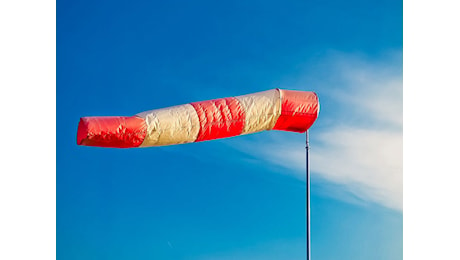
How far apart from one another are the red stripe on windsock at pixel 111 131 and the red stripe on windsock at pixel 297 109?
78 cm

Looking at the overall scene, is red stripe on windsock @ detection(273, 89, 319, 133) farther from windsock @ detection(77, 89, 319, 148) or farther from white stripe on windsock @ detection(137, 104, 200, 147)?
white stripe on windsock @ detection(137, 104, 200, 147)

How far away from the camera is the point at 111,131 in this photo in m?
2.66

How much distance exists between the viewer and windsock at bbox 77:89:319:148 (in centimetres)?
268

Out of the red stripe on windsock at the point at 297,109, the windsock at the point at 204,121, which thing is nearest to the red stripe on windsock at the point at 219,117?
the windsock at the point at 204,121

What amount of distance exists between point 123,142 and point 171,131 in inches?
9.7

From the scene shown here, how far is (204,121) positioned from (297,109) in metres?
0.54

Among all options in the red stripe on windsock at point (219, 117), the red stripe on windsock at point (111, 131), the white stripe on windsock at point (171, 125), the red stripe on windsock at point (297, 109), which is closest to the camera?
the red stripe on windsock at point (111, 131)

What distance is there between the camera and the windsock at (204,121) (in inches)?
105

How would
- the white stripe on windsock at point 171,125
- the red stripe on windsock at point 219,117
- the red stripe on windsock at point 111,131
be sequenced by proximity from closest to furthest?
the red stripe on windsock at point 111,131, the white stripe on windsock at point 171,125, the red stripe on windsock at point 219,117

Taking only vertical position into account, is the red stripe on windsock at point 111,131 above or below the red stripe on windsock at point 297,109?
below

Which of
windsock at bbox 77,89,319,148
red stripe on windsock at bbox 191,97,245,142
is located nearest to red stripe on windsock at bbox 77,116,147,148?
windsock at bbox 77,89,319,148

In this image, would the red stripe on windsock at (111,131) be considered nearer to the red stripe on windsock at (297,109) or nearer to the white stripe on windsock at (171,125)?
the white stripe on windsock at (171,125)
